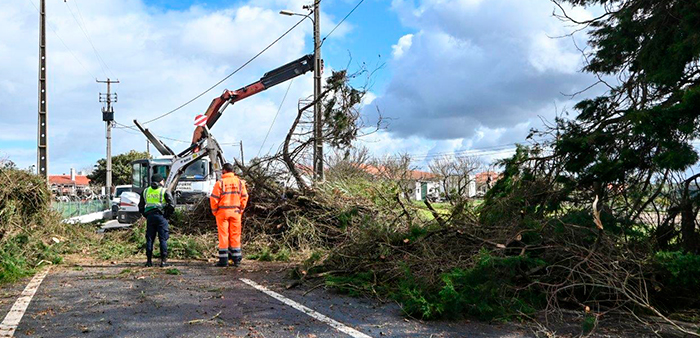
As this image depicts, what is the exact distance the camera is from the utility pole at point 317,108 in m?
13.5

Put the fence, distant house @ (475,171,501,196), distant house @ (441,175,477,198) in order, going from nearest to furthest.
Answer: distant house @ (441,175,477,198)
distant house @ (475,171,501,196)
the fence

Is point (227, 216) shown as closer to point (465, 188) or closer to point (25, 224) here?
point (465, 188)

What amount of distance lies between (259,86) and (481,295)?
14.4m

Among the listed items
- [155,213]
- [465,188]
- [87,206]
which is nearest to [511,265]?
[465,188]

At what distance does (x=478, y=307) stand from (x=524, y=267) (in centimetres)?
90

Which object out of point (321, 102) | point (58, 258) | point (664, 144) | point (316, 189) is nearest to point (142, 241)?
point (58, 258)

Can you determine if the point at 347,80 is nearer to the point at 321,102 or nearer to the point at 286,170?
the point at 321,102

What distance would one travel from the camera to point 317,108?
46.1 feet

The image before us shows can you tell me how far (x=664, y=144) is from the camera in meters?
6.10

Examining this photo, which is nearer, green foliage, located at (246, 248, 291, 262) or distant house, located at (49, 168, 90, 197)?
green foliage, located at (246, 248, 291, 262)

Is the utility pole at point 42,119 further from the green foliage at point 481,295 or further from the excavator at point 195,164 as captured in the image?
the green foliage at point 481,295

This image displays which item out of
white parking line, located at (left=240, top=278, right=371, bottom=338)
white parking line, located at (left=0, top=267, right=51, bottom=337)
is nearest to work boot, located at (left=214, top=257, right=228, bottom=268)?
white parking line, located at (left=240, top=278, right=371, bottom=338)

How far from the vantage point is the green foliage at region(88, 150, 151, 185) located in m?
58.7

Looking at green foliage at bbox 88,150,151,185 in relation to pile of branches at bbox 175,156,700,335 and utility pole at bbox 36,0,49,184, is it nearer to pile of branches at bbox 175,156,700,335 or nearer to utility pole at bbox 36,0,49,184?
utility pole at bbox 36,0,49,184
